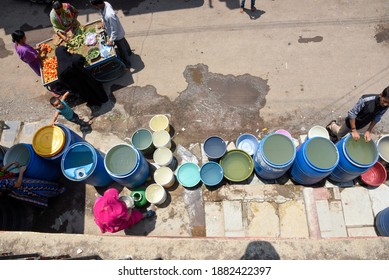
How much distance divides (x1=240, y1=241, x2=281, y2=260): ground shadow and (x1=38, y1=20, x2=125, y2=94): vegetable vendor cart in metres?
4.90

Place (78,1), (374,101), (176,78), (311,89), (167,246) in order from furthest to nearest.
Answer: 1. (78,1)
2. (176,78)
3. (311,89)
4. (374,101)
5. (167,246)

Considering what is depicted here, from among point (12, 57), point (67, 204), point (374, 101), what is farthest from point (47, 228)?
point (374, 101)

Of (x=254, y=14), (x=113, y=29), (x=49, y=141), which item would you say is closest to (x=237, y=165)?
(x=49, y=141)

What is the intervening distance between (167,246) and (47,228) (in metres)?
2.99

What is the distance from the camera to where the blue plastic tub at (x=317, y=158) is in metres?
4.32

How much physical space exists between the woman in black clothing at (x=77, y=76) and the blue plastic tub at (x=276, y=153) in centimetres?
373

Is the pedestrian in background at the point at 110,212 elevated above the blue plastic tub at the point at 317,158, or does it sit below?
below

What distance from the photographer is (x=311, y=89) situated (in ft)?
20.4

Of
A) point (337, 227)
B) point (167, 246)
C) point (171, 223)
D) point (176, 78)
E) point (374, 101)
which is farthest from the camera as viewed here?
point (176, 78)

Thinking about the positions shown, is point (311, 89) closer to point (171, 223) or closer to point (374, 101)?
point (374, 101)

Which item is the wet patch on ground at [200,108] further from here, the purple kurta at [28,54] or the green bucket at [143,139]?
the purple kurta at [28,54]

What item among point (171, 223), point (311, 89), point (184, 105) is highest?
point (311, 89)

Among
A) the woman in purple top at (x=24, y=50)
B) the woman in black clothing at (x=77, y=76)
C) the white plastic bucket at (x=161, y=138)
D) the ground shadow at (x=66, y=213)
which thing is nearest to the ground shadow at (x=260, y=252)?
the white plastic bucket at (x=161, y=138)

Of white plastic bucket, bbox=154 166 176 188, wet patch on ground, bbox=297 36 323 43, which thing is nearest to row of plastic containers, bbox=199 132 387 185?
white plastic bucket, bbox=154 166 176 188
